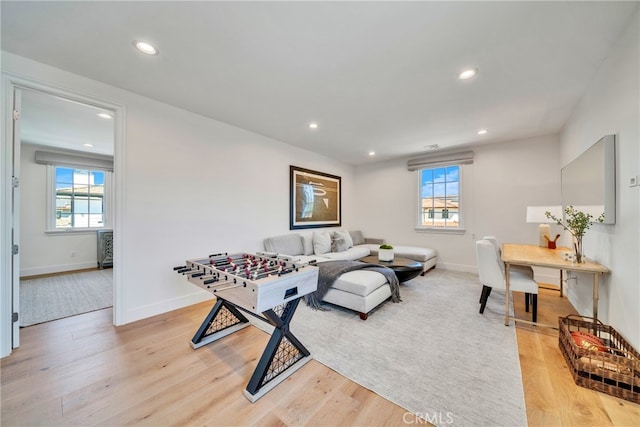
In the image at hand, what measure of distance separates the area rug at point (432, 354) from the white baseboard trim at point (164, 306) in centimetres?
140

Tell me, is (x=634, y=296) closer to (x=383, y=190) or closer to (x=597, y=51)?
(x=597, y=51)

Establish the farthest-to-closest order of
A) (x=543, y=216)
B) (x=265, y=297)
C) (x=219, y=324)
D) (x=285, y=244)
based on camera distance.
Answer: (x=285, y=244) → (x=543, y=216) → (x=219, y=324) → (x=265, y=297)

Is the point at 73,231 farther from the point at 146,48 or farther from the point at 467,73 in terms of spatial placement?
the point at 467,73

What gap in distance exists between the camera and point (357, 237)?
18.9 ft

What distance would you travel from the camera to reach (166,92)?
2588mm

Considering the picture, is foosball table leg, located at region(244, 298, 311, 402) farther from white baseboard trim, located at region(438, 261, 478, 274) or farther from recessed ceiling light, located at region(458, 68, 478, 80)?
white baseboard trim, located at region(438, 261, 478, 274)

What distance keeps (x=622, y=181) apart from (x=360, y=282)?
227cm

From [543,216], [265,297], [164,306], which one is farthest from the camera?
[543,216]

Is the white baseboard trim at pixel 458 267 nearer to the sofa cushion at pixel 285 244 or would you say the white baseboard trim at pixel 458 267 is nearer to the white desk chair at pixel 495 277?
the white desk chair at pixel 495 277

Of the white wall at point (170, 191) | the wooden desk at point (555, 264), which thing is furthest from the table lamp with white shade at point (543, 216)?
the white wall at point (170, 191)

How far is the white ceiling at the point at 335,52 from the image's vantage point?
5.09 ft

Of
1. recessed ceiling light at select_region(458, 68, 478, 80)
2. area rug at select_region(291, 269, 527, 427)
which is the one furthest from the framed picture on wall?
recessed ceiling light at select_region(458, 68, 478, 80)

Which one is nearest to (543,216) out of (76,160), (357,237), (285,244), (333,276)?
(333,276)

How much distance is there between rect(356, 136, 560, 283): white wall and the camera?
399cm
